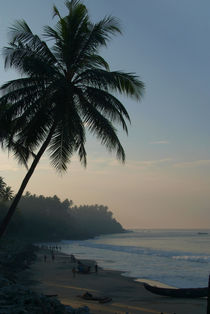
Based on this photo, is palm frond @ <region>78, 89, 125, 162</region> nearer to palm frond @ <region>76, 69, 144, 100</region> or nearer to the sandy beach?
palm frond @ <region>76, 69, 144, 100</region>

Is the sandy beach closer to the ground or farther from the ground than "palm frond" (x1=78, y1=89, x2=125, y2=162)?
closer to the ground

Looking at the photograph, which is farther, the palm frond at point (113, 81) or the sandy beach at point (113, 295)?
the sandy beach at point (113, 295)

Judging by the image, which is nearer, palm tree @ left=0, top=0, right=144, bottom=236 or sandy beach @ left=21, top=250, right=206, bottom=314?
palm tree @ left=0, top=0, right=144, bottom=236

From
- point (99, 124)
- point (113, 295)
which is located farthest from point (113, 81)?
point (113, 295)

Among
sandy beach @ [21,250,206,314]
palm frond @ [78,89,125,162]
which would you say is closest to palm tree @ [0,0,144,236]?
palm frond @ [78,89,125,162]

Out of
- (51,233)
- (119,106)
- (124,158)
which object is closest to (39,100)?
(119,106)

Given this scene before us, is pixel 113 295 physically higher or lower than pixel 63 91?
lower

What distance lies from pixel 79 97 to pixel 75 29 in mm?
2572

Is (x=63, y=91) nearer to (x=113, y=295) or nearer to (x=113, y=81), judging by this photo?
(x=113, y=81)

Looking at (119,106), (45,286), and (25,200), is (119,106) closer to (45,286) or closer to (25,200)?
(45,286)

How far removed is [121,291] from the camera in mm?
25844

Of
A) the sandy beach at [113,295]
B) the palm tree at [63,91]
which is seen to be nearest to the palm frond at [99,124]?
the palm tree at [63,91]

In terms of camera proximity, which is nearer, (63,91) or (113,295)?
(63,91)

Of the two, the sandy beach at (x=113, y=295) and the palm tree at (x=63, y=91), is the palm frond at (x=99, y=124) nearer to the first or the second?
the palm tree at (x=63, y=91)
